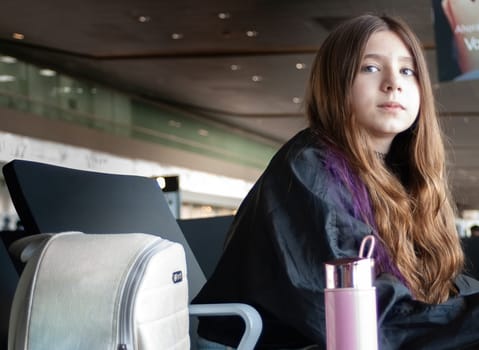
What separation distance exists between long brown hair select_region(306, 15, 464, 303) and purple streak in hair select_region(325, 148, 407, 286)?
0.01 meters

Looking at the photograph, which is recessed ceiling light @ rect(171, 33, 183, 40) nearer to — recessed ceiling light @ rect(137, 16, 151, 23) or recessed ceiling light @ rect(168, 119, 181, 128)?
recessed ceiling light @ rect(137, 16, 151, 23)

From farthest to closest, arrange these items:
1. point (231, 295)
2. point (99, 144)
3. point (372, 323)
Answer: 1. point (99, 144)
2. point (231, 295)
3. point (372, 323)

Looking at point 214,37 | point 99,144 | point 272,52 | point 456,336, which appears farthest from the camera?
point 99,144

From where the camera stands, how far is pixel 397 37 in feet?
6.40

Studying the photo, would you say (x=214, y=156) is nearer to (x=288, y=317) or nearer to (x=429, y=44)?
(x=429, y=44)

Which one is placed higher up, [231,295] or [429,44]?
[429,44]

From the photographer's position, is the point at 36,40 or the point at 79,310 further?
the point at 36,40

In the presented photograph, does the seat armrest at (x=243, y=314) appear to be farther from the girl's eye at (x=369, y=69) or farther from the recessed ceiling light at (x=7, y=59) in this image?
the recessed ceiling light at (x=7, y=59)

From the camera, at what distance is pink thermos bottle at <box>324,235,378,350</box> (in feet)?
3.64

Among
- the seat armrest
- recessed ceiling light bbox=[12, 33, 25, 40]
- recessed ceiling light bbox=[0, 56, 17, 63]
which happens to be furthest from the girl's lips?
recessed ceiling light bbox=[0, 56, 17, 63]

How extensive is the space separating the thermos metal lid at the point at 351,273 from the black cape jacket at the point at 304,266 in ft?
1.45

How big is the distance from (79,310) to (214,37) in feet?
40.4

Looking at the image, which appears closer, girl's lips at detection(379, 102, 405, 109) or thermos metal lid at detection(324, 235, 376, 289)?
thermos metal lid at detection(324, 235, 376, 289)

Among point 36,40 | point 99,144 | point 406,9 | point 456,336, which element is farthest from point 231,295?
point 99,144
